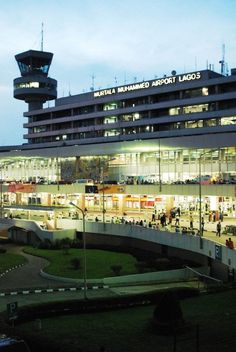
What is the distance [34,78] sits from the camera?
523 ft

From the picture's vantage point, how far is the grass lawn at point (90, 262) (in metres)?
54.1

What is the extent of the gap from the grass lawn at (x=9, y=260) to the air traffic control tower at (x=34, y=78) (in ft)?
326

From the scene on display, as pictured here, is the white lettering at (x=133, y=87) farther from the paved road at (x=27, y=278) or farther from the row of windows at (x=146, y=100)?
the paved road at (x=27, y=278)

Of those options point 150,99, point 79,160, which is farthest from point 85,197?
point 150,99

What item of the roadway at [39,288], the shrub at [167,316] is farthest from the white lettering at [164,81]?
the shrub at [167,316]

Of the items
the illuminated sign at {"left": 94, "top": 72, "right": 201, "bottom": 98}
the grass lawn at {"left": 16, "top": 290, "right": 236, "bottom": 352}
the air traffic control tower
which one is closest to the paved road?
the grass lawn at {"left": 16, "top": 290, "right": 236, "bottom": 352}

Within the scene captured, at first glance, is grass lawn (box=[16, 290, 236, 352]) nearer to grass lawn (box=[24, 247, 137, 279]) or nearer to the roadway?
the roadway

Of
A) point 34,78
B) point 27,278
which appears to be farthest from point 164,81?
point 27,278

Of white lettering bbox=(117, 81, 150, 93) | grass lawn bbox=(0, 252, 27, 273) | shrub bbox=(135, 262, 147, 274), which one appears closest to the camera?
shrub bbox=(135, 262, 147, 274)

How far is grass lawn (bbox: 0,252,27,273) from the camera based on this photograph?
59.6 meters

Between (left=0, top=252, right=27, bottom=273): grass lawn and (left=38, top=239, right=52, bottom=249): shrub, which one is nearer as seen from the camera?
(left=0, top=252, right=27, bottom=273): grass lawn

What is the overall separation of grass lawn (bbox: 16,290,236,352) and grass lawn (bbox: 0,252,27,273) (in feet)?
79.9

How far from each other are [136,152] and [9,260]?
146 feet

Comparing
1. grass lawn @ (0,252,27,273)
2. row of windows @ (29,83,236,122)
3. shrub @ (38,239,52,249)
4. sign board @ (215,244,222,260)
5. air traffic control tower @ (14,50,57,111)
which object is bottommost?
grass lawn @ (0,252,27,273)
